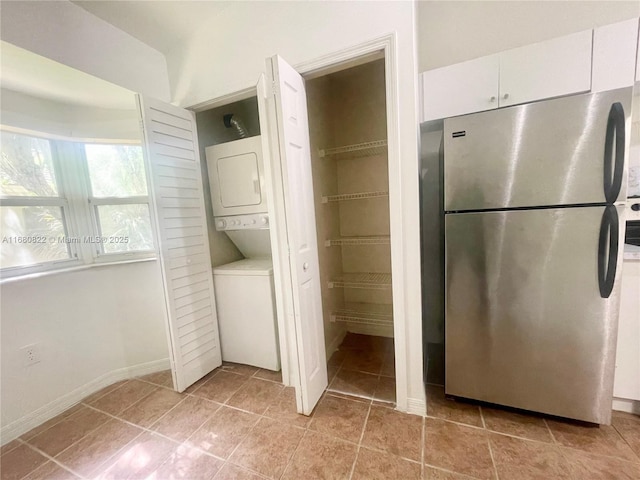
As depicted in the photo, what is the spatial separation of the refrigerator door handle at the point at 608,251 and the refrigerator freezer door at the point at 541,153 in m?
0.09

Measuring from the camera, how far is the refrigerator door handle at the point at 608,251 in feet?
3.67

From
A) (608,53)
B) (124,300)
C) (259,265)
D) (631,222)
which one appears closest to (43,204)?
(124,300)

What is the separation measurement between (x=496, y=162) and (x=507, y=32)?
113 cm

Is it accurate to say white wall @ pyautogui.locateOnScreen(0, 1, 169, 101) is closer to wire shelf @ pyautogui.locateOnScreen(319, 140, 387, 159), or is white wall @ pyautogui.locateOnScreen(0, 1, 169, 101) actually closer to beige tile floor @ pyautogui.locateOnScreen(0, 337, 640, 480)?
wire shelf @ pyautogui.locateOnScreen(319, 140, 387, 159)

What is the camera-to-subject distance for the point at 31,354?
161cm

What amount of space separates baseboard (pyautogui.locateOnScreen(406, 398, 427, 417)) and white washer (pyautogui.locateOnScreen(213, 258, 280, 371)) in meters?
1.03

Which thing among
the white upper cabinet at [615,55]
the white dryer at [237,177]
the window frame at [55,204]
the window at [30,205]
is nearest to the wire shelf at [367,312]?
the white dryer at [237,177]

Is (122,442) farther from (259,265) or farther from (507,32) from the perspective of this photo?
(507,32)

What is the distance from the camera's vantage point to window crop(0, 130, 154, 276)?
65.1 inches

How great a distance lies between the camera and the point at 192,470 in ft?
4.05

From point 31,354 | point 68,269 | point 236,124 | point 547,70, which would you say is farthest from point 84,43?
point 547,70

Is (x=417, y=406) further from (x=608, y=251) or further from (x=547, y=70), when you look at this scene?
(x=547, y=70)

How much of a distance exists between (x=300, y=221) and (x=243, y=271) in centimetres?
83

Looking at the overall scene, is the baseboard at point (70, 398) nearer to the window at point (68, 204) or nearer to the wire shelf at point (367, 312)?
the window at point (68, 204)
